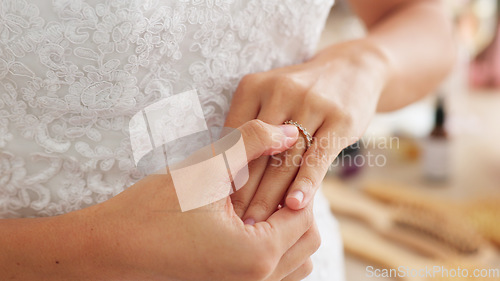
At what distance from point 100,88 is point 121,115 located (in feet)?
0.14

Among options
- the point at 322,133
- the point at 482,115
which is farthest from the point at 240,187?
the point at 482,115

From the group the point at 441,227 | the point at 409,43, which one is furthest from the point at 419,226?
the point at 409,43

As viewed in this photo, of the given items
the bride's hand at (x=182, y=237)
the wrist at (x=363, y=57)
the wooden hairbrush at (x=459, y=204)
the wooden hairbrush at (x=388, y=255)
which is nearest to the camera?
the bride's hand at (x=182, y=237)

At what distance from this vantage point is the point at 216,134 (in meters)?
0.57

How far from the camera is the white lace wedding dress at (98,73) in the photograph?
44cm

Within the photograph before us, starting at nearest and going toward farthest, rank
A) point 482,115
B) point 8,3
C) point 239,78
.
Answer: point 8,3 → point 239,78 → point 482,115

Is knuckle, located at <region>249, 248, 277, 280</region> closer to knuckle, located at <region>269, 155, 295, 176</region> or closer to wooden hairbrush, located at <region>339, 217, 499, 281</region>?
knuckle, located at <region>269, 155, 295, 176</region>

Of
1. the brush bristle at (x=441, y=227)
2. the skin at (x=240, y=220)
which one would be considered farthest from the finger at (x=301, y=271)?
the brush bristle at (x=441, y=227)

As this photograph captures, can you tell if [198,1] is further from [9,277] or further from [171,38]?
[9,277]

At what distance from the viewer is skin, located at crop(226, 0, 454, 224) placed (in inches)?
18.7

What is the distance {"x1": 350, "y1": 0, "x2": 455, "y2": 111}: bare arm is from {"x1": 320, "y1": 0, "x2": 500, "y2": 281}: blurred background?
0.62 ft

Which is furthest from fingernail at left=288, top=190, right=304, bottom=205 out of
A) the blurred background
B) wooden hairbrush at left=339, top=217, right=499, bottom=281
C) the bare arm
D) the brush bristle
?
the brush bristle

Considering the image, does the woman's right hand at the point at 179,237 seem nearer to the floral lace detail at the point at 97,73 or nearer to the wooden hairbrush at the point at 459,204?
the floral lace detail at the point at 97,73

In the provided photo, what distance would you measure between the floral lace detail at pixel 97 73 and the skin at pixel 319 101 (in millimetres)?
52
